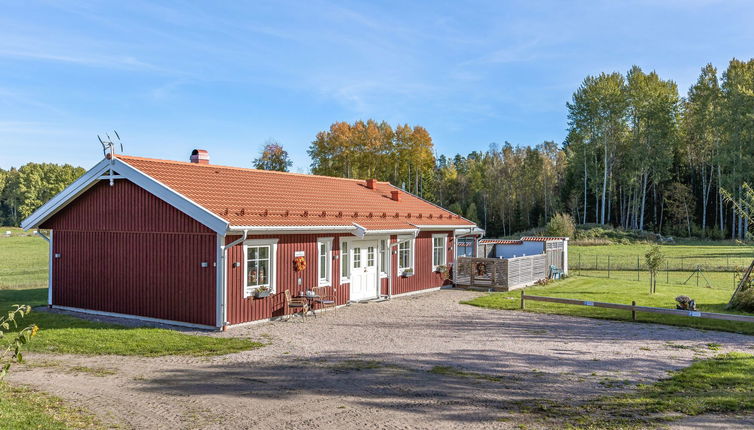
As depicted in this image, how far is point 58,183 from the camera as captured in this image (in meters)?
82.9

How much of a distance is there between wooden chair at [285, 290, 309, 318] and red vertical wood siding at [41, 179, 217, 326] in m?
2.22

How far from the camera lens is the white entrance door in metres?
17.5

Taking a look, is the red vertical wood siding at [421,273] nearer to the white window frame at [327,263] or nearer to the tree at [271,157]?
the white window frame at [327,263]

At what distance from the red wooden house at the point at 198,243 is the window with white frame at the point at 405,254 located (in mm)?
748

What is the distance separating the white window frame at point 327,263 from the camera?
15.9 metres

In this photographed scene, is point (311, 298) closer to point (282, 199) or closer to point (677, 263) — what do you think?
point (282, 199)

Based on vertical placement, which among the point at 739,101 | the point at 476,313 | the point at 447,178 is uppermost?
the point at 739,101

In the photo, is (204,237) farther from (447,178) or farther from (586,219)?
(447,178)

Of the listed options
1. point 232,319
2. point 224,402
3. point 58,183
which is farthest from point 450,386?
point 58,183

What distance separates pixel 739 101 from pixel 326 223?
4649 centimetres

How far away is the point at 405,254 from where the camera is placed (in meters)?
20.1

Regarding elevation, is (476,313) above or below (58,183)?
below

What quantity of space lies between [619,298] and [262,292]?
1283cm

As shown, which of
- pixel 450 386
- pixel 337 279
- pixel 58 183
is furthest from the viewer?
pixel 58 183
